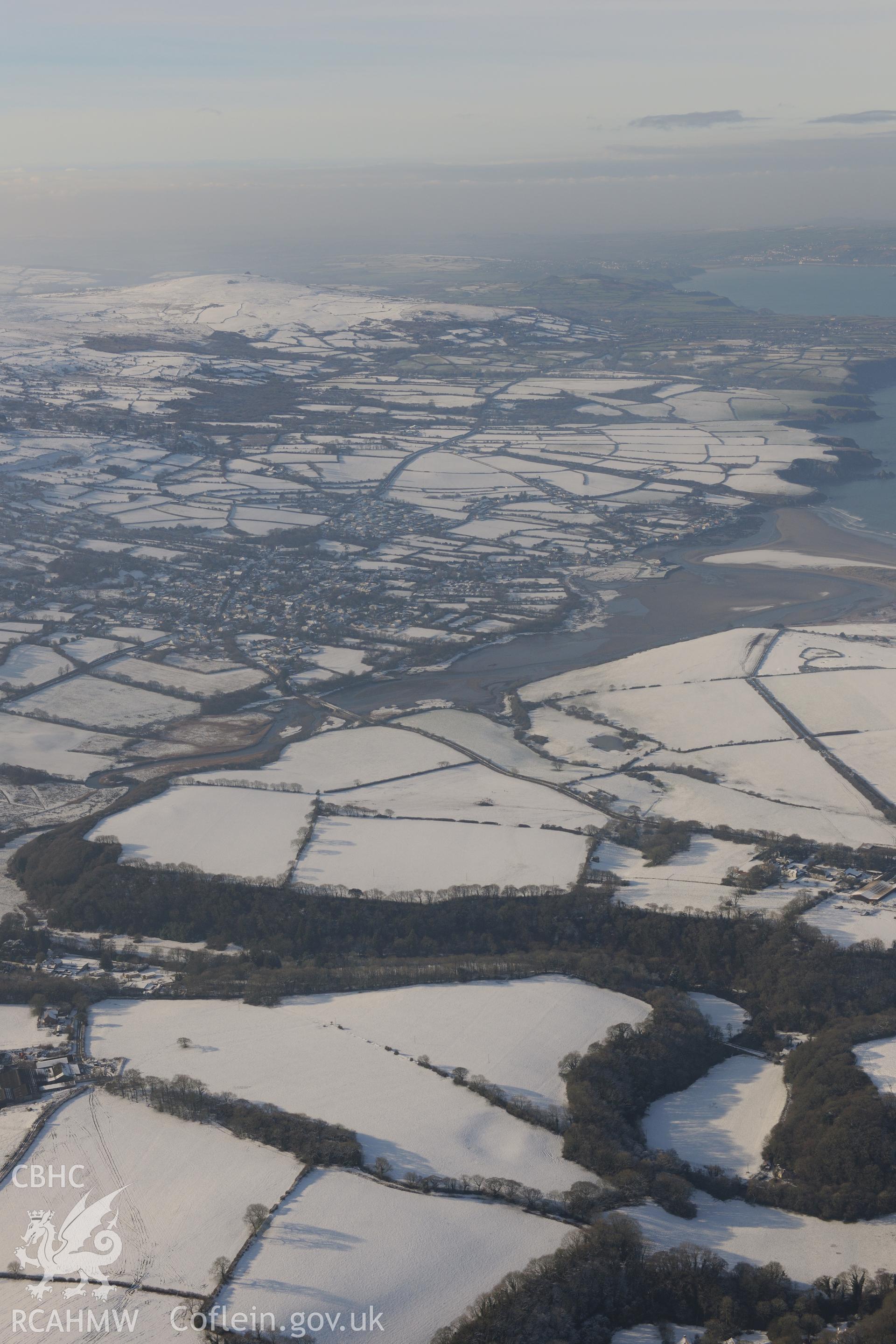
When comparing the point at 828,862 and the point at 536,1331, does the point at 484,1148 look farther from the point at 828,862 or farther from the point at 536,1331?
the point at 828,862

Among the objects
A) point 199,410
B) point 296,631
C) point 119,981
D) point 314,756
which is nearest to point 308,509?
point 296,631

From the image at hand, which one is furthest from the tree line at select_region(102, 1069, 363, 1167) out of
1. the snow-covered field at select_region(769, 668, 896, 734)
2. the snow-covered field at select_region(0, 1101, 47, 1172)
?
the snow-covered field at select_region(769, 668, 896, 734)

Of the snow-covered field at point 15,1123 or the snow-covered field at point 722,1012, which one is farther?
the snow-covered field at point 722,1012

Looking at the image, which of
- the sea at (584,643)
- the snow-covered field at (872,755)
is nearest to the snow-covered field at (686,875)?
the snow-covered field at (872,755)

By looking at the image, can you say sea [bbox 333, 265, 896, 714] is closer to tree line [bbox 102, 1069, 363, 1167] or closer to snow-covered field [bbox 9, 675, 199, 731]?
snow-covered field [bbox 9, 675, 199, 731]

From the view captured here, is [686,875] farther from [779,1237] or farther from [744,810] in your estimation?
[779,1237]

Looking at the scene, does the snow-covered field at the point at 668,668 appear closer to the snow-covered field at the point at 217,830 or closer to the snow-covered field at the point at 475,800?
the snow-covered field at the point at 475,800
